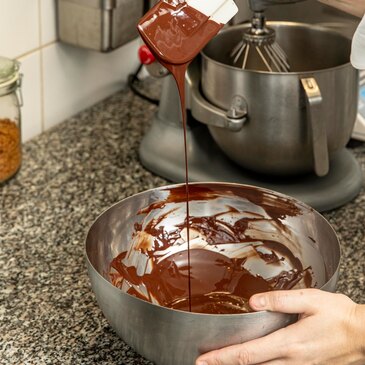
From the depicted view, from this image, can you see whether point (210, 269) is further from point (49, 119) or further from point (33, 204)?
point (49, 119)

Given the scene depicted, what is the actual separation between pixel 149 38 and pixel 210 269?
0.29 m

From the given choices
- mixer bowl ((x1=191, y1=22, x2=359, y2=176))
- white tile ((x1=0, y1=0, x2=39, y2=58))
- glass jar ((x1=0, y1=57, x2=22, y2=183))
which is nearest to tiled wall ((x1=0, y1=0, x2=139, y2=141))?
white tile ((x1=0, y1=0, x2=39, y2=58))

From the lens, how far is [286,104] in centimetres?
107

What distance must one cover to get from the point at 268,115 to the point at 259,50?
0.33 feet

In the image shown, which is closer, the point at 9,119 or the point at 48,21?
the point at 9,119

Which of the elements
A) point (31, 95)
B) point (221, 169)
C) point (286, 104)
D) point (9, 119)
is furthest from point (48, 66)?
point (286, 104)

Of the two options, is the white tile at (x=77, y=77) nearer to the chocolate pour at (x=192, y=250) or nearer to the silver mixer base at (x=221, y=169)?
the silver mixer base at (x=221, y=169)

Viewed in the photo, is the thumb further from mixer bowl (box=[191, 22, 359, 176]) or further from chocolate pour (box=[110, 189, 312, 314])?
mixer bowl (box=[191, 22, 359, 176])

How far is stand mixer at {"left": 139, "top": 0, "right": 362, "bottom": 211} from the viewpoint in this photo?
107 cm

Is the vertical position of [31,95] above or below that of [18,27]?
below

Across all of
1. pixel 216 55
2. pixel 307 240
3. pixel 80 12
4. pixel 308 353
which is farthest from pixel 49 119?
pixel 308 353

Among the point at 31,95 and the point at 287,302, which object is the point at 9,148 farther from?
the point at 287,302

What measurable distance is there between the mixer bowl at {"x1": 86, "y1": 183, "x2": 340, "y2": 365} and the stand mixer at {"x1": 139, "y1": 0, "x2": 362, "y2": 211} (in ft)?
0.40

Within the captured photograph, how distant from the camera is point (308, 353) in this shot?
2.52 ft
